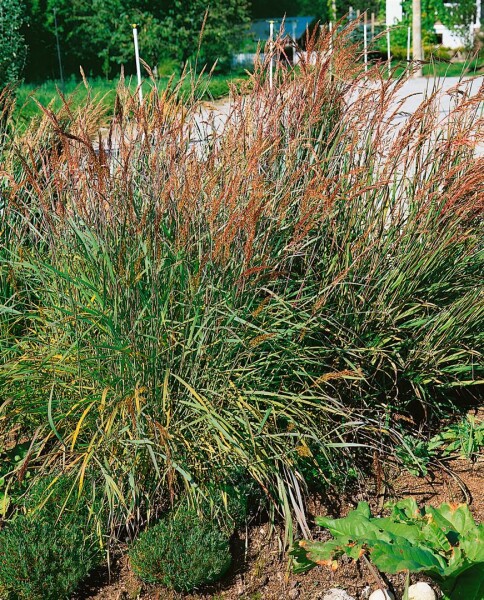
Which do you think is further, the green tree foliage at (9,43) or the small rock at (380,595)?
the green tree foliage at (9,43)

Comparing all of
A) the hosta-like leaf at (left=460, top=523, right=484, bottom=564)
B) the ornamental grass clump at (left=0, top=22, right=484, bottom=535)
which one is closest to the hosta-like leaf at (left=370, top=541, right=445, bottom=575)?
the hosta-like leaf at (left=460, top=523, right=484, bottom=564)

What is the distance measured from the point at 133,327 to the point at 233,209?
0.60 m

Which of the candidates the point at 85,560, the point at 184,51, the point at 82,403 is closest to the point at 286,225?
the point at 82,403

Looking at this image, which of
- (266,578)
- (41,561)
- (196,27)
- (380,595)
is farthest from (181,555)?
(196,27)

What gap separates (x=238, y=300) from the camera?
9.84ft

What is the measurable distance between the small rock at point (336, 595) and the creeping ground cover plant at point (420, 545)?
8 centimetres

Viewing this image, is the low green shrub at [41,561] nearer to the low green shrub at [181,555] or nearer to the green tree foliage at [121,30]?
the low green shrub at [181,555]

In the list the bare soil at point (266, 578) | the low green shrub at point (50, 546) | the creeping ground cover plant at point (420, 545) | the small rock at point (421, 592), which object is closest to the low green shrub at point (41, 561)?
the low green shrub at point (50, 546)

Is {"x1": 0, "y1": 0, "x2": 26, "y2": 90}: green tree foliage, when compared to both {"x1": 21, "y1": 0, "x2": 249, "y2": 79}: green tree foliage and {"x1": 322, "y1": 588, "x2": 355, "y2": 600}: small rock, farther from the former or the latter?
{"x1": 322, "y1": 588, "x2": 355, "y2": 600}: small rock

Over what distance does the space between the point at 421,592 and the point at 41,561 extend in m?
1.24

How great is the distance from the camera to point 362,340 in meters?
3.37

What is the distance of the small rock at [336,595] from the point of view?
2729 millimetres

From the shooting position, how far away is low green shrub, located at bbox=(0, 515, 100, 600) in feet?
8.68

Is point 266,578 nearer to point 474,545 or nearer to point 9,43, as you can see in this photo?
point 474,545
